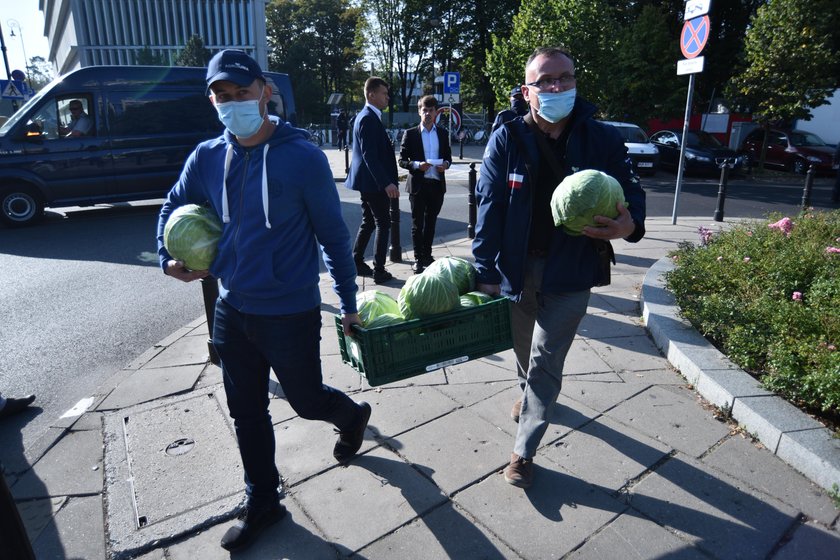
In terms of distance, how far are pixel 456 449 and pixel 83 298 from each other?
534cm

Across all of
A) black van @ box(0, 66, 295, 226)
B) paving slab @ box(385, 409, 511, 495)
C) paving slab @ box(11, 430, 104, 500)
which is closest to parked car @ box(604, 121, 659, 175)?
black van @ box(0, 66, 295, 226)

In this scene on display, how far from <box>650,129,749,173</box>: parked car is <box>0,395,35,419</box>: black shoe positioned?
1892 centimetres

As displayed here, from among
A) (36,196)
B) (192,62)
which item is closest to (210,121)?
(36,196)

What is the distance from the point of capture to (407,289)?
8.95ft

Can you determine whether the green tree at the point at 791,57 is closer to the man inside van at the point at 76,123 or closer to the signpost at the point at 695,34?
the signpost at the point at 695,34

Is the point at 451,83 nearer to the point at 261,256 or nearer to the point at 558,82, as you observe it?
the point at 558,82

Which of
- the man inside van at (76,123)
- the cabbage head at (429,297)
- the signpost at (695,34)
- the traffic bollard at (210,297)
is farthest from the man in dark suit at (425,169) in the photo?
the man inside van at (76,123)

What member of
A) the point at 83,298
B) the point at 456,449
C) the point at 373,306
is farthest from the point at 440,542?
the point at 83,298

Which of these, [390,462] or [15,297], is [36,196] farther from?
[390,462]

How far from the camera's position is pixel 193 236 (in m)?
2.49

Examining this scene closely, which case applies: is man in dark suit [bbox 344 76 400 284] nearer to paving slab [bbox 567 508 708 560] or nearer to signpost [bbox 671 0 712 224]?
paving slab [bbox 567 508 708 560]

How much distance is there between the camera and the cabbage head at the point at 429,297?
2.64 metres

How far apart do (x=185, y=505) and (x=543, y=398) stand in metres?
1.94

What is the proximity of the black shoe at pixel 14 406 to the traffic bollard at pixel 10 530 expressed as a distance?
240 cm
